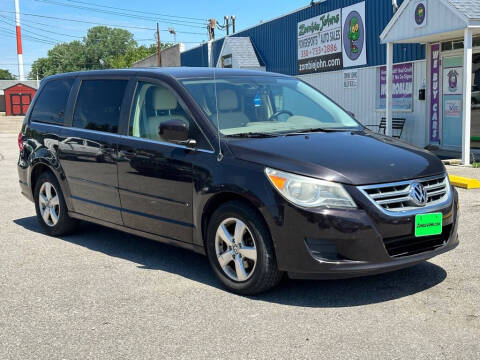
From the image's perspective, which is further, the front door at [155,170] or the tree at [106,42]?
the tree at [106,42]

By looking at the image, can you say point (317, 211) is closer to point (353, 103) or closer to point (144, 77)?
point (144, 77)

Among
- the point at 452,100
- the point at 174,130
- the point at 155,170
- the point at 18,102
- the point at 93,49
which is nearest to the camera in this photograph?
the point at 174,130

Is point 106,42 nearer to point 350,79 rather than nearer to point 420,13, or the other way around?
point 350,79

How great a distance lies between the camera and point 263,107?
538cm

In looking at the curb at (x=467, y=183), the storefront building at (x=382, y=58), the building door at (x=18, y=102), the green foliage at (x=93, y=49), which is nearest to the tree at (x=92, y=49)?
the green foliage at (x=93, y=49)

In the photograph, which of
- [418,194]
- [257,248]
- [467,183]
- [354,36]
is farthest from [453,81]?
[257,248]

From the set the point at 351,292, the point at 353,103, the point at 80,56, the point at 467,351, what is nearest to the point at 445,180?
the point at 351,292

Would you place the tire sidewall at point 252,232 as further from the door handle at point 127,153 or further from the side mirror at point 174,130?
the door handle at point 127,153

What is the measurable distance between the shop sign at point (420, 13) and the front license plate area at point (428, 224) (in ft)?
31.6

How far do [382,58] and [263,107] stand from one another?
12.1 meters

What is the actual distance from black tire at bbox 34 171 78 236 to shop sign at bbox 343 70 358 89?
12830mm

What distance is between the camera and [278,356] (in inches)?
137

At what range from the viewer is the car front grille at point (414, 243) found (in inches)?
162

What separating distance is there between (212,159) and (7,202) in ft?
18.7
